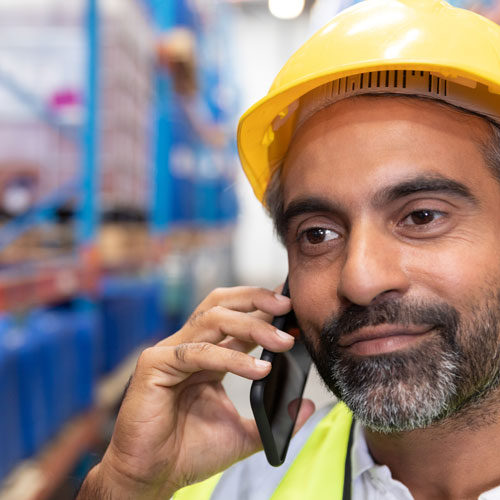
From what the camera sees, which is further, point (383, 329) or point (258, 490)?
point (258, 490)

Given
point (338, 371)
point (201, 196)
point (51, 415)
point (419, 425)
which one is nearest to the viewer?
point (419, 425)

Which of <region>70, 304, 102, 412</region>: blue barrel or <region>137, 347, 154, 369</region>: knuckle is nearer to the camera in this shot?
<region>137, 347, 154, 369</region>: knuckle

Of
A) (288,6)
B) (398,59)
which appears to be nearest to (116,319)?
(398,59)

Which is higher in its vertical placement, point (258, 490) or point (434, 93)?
point (434, 93)

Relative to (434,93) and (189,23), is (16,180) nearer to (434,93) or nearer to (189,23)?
(189,23)

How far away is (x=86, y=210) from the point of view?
170 inches

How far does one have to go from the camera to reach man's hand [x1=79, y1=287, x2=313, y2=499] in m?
1.66

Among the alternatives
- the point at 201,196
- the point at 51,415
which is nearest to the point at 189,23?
the point at 201,196

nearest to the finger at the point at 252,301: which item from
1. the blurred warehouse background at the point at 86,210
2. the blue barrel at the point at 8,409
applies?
the blurred warehouse background at the point at 86,210

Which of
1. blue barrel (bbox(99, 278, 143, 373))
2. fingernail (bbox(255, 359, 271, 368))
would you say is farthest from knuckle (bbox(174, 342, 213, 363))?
blue barrel (bbox(99, 278, 143, 373))

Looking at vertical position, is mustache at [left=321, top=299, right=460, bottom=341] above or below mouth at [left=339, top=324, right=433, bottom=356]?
above

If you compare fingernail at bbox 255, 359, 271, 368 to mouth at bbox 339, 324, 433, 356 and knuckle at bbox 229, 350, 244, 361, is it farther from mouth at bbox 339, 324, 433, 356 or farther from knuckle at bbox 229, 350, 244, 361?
mouth at bbox 339, 324, 433, 356

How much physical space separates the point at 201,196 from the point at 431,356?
9.15 m

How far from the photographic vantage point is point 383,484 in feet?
5.65
